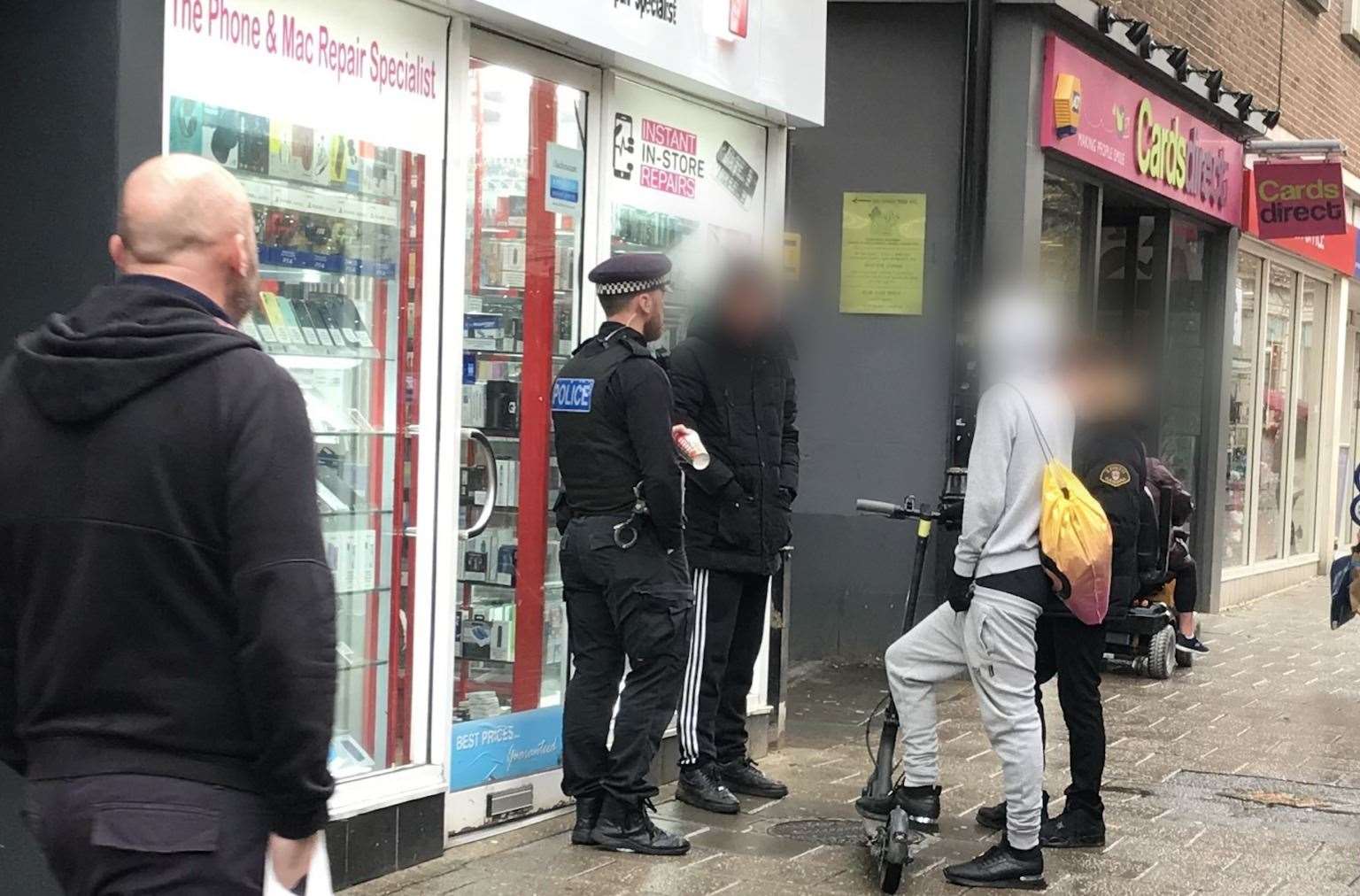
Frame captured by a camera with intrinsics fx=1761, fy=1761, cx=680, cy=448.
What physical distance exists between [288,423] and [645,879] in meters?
3.55

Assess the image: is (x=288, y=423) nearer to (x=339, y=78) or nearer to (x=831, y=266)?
(x=339, y=78)

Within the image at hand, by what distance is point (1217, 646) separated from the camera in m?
12.6

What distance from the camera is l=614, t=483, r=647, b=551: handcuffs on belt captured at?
591 cm

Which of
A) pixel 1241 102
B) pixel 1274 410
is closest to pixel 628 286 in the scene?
pixel 1241 102

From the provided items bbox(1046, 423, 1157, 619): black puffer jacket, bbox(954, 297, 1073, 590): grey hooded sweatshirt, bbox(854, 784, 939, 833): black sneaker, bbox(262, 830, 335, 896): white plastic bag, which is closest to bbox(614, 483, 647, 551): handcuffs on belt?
bbox(954, 297, 1073, 590): grey hooded sweatshirt

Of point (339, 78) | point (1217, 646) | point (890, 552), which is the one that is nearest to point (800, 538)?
point (890, 552)

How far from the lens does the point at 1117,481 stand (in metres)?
6.38

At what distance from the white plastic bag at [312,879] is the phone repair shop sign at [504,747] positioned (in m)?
3.45

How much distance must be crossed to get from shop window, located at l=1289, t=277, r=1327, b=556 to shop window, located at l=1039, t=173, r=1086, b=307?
21.5 ft

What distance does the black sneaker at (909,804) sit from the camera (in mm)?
5805

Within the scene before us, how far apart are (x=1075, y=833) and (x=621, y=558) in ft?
6.69

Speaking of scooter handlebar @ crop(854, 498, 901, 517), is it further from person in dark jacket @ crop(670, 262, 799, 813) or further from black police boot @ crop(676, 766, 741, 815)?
black police boot @ crop(676, 766, 741, 815)

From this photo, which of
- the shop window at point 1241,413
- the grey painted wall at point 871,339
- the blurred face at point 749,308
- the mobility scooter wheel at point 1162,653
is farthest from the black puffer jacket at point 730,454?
the shop window at point 1241,413

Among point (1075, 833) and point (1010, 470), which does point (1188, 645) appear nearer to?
point (1075, 833)
